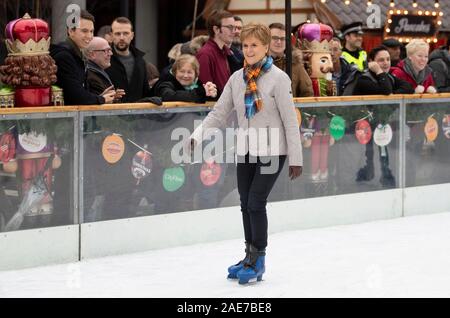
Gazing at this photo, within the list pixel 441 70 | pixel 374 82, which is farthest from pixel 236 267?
pixel 441 70

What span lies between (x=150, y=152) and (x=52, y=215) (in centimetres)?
96

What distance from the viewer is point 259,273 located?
26.7 ft

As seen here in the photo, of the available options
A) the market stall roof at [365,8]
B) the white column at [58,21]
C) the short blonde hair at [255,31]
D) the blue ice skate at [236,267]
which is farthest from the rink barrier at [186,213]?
the market stall roof at [365,8]

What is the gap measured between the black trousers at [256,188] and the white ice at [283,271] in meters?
0.34

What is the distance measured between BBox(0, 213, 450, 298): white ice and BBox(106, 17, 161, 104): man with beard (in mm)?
1275

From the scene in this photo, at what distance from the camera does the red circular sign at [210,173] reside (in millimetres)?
9781

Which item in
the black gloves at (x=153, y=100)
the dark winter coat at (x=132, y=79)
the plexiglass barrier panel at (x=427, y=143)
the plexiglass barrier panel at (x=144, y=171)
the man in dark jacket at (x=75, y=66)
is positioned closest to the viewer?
the man in dark jacket at (x=75, y=66)

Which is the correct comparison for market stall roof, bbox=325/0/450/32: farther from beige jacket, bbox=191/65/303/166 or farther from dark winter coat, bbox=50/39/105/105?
beige jacket, bbox=191/65/303/166

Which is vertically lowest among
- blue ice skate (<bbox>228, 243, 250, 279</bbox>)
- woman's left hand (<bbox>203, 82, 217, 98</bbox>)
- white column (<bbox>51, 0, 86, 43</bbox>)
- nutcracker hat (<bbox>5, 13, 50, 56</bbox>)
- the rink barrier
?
blue ice skate (<bbox>228, 243, 250, 279</bbox>)

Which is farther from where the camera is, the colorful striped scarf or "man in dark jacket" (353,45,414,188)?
"man in dark jacket" (353,45,414,188)

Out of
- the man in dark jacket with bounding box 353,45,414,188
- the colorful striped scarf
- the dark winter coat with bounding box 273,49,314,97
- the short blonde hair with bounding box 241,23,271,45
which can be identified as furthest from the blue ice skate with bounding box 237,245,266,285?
the man in dark jacket with bounding box 353,45,414,188

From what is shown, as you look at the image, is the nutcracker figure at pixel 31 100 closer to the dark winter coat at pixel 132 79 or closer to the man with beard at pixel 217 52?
the dark winter coat at pixel 132 79

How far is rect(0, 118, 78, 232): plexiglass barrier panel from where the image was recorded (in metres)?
8.50
